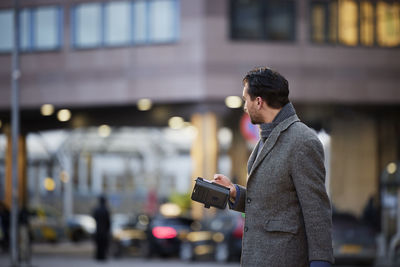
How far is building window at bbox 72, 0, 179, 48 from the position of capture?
3388 centimetres

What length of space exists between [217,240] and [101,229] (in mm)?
3519

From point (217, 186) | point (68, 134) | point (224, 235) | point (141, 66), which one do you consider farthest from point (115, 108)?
point (217, 186)

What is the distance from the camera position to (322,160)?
4.16 m

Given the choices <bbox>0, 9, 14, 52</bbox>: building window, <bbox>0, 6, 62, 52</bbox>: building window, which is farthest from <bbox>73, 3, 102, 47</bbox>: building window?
<bbox>0, 9, 14, 52</bbox>: building window

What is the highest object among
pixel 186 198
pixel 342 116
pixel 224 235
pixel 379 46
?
pixel 379 46

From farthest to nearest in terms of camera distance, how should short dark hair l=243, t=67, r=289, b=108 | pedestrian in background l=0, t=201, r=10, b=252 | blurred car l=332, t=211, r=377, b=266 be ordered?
1. pedestrian in background l=0, t=201, r=10, b=252
2. blurred car l=332, t=211, r=377, b=266
3. short dark hair l=243, t=67, r=289, b=108

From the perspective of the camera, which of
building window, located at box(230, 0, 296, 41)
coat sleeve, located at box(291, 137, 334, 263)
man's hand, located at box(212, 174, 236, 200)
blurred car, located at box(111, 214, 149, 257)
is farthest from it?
building window, located at box(230, 0, 296, 41)

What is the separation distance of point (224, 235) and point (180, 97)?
38.2ft

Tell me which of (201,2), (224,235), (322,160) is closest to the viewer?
(322,160)

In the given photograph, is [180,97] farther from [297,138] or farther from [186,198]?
[297,138]

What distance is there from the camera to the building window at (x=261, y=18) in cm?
3356

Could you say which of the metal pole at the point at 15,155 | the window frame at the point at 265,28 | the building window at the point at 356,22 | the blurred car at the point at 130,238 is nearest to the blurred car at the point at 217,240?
the blurred car at the point at 130,238

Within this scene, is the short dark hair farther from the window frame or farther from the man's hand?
the window frame

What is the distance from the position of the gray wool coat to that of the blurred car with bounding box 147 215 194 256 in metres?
22.4
